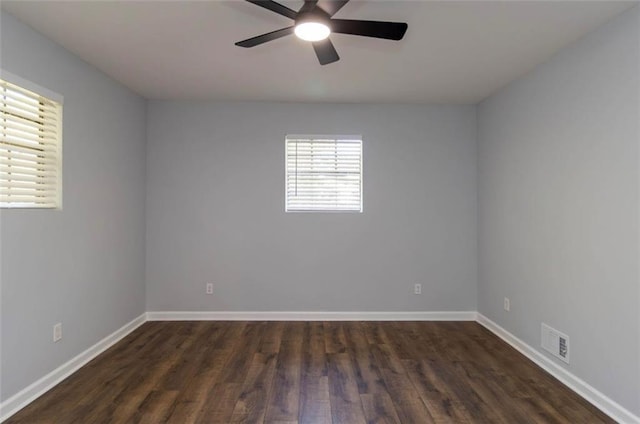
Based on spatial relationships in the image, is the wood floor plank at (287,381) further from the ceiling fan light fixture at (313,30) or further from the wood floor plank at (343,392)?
the ceiling fan light fixture at (313,30)

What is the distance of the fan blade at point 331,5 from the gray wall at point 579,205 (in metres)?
1.80

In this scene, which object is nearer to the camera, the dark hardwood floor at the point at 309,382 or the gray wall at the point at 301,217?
the dark hardwood floor at the point at 309,382

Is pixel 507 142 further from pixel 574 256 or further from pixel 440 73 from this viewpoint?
pixel 574 256

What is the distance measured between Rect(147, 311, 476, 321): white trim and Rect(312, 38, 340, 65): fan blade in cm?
282

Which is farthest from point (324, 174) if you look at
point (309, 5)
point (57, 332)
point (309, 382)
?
point (57, 332)

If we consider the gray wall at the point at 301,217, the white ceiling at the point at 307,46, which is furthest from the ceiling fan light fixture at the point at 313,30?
the gray wall at the point at 301,217

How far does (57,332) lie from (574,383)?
3.83m

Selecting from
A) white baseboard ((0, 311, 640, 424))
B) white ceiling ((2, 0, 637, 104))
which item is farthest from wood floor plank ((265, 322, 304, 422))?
white ceiling ((2, 0, 637, 104))

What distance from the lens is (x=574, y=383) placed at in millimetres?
2545

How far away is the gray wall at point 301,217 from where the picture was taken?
4.07 meters

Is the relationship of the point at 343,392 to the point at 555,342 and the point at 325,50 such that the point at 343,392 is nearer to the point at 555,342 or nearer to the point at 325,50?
the point at 555,342

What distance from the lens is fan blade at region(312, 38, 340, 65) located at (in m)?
2.16

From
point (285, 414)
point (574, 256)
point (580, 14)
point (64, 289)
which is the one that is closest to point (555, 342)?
point (574, 256)

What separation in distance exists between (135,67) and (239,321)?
278 centimetres
